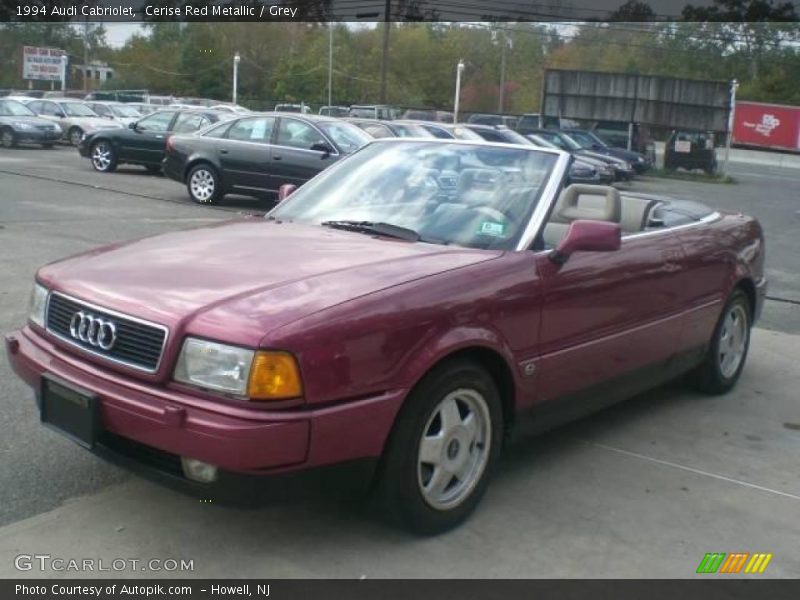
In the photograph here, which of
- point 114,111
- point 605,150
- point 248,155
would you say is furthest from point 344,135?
point 605,150

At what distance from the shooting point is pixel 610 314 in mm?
4746

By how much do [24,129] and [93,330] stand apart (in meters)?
25.2

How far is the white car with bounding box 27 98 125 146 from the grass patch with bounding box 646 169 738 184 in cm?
2039

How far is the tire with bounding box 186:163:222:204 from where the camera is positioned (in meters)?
15.5

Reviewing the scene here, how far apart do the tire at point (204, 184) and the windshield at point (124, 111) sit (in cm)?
1656

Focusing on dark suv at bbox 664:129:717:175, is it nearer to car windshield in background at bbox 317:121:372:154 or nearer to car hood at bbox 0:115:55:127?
car hood at bbox 0:115:55:127

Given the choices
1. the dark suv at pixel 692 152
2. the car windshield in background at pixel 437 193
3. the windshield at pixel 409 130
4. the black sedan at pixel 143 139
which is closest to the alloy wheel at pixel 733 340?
the car windshield in background at pixel 437 193

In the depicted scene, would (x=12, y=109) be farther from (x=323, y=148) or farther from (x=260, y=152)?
(x=323, y=148)

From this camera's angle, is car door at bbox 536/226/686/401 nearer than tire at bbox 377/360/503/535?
No

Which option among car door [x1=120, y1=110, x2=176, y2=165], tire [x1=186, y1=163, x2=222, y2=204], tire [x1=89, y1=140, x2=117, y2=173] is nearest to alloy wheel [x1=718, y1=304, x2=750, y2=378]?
tire [x1=186, y1=163, x2=222, y2=204]

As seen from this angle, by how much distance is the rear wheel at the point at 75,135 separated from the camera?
94.2 feet

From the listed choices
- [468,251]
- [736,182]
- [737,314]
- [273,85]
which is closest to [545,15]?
[736,182]

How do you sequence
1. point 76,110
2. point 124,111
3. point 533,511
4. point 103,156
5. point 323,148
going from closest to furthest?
point 533,511 < point 323,148 < point 103,156 < point 76,110 < point 124,111
